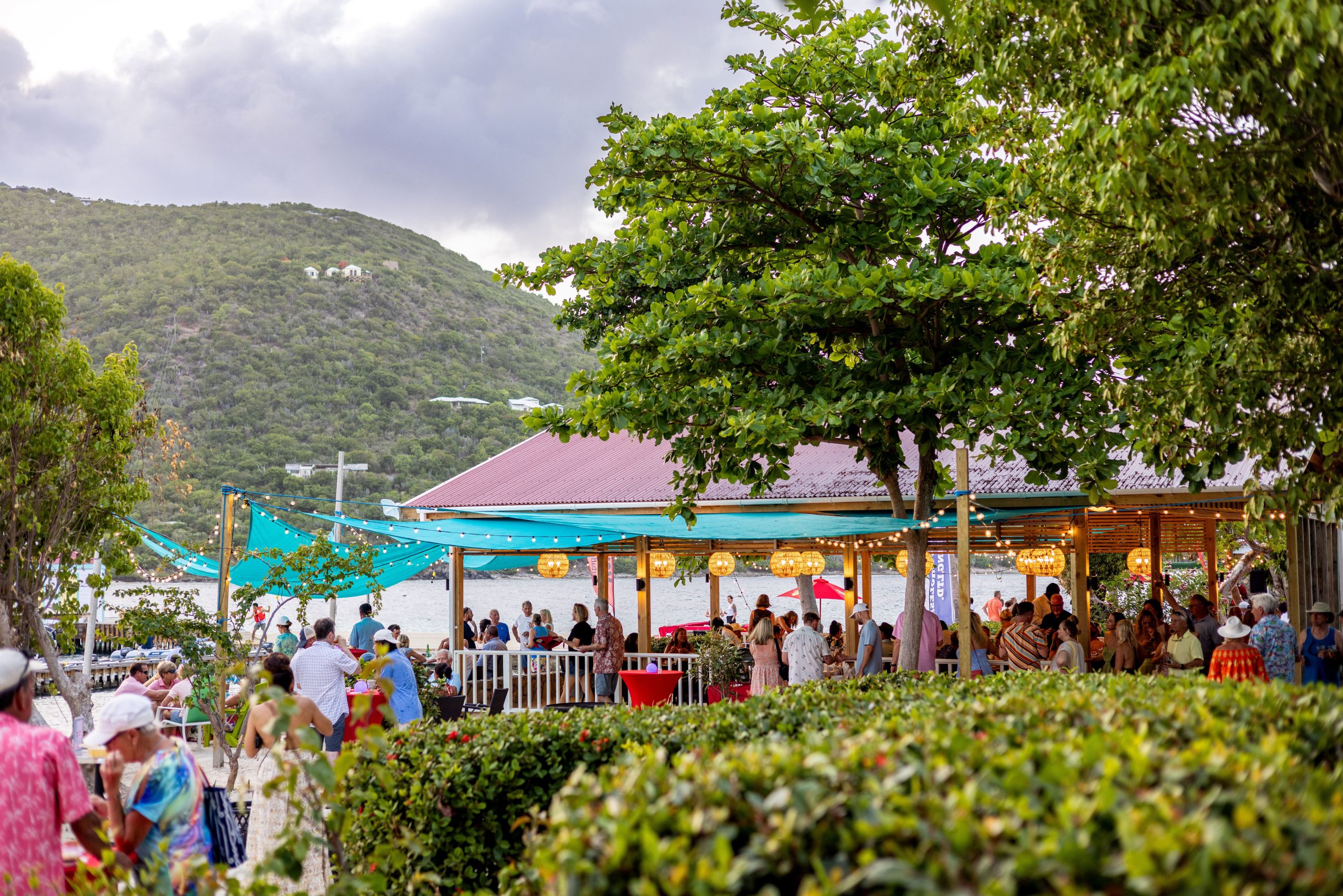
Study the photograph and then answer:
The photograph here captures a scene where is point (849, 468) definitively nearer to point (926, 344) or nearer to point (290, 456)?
point (926, 344)

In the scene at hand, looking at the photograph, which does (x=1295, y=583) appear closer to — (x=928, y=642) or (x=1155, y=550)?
(x=1155, y=550)

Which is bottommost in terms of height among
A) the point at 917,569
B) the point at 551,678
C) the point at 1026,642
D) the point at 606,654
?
A: the point at 551,678

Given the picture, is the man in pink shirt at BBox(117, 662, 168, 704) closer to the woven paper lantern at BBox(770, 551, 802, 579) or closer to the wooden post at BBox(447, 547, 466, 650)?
the wooden post at BBox(447, 547, 466, 650)

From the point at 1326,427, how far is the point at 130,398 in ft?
Result: 27.5

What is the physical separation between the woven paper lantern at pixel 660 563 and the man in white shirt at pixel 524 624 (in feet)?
6.11

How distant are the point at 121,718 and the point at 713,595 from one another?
1268 cm

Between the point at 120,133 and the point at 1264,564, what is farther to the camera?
the point at 120,133

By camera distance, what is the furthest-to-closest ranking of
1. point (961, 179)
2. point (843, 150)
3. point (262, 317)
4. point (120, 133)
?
1. point (120, 133)
2. point (262, 317)
3. point (961, 179)
4. point (843, 150)

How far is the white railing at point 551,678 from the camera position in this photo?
11.5 m

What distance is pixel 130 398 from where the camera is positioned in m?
8.70

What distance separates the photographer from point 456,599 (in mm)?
14273

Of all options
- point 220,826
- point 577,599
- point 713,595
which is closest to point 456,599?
point 713,595

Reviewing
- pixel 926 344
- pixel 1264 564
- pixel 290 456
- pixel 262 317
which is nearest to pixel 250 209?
pixel 262 317

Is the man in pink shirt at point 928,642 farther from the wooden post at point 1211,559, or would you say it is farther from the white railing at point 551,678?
the wooden post at point 1211,559
